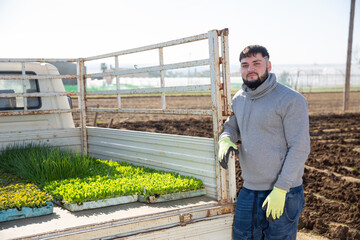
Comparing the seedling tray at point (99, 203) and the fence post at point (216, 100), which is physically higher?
the fence post at point (216, 100)

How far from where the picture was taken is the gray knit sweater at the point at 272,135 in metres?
2.98

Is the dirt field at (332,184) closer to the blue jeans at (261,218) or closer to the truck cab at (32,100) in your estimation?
the blue jeans at (261,218)

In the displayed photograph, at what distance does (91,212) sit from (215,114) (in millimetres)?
1325

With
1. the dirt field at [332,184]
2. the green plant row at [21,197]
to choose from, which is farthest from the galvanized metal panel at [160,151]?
the dirt field at [332,184]

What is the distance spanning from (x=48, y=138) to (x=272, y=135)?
10.7 ft

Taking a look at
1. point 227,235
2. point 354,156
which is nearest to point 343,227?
point 227,235

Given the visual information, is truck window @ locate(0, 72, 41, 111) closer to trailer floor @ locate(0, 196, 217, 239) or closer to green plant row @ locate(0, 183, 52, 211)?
green plant row @ locate(0, 183, 52, 211)

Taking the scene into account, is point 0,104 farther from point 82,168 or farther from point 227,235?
point 227,235

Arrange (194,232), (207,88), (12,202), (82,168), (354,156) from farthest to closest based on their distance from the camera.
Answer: (354,156), (82,168), (207,88), (12,202), (194,232)

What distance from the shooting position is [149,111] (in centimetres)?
455

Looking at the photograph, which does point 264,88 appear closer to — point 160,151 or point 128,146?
point 160,151

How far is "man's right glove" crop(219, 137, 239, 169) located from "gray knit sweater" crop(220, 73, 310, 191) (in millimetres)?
75

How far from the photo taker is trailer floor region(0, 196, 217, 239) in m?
2.93

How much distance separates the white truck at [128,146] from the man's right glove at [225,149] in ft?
0.62
